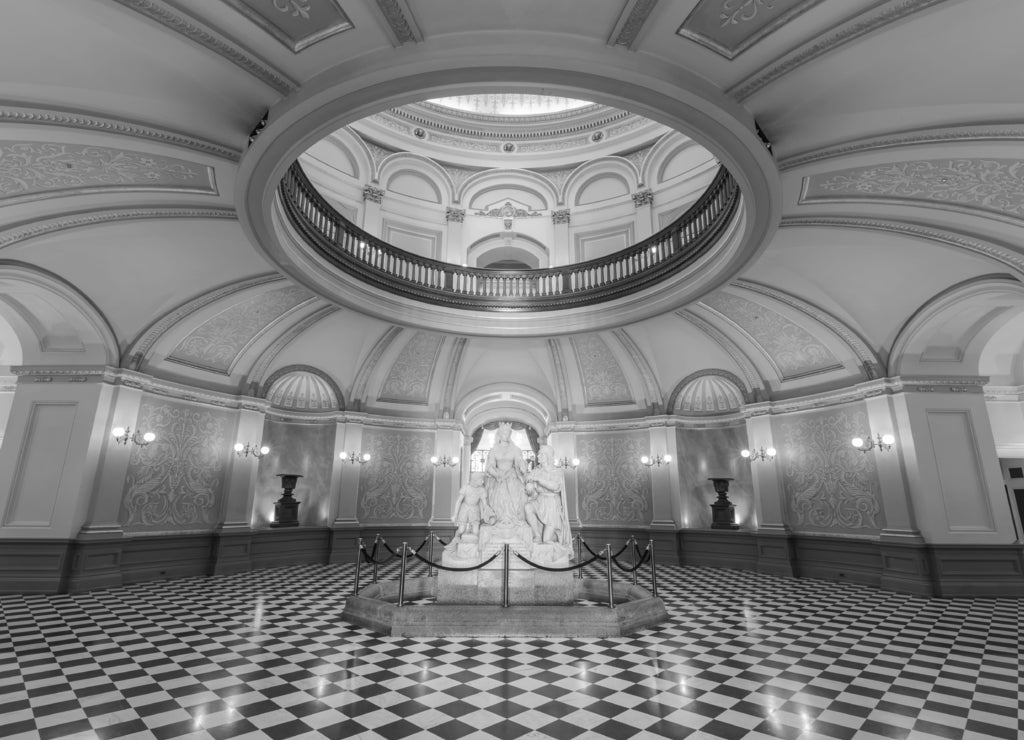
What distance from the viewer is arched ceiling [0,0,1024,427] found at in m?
4.04

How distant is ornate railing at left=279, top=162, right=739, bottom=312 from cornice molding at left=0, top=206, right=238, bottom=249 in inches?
51.0

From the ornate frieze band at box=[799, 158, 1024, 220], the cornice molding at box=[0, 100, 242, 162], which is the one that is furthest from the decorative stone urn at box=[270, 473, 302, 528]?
the ornate frieze band at box=[799, 158, 1024, 220]

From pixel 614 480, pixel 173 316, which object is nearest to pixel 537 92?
pixel 173 316

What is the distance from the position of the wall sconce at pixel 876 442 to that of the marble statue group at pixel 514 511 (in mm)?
6423

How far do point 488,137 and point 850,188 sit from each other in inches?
436

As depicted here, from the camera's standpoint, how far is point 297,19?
4090mm

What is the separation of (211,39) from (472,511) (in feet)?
23.0

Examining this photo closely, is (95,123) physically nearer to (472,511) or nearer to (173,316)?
(173,316)

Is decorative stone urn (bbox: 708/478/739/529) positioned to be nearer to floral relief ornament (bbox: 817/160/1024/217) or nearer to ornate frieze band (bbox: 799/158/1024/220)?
ornate frieze band (bbox: 799/158/1024/220)

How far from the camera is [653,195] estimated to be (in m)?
13.6

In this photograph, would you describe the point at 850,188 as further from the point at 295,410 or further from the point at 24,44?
the point at 295,410

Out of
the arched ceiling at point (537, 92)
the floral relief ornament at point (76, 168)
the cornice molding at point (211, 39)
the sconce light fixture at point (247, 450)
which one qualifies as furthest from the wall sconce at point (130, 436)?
the cornice molding at point (211, 39)

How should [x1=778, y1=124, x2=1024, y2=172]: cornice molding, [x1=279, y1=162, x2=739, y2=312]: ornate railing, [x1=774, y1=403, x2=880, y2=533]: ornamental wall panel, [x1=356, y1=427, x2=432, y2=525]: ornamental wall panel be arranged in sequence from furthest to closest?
[x1=356, y1=427, x2=432, y2=525]: ornamental wall panel, [x1=774, y1=403, x2=880, y2=533]: ornamental wall panel, [x1=279, y1=162, x2=739, y2=312]: ornate railing, [x1=778, y1=124, x2=1024, y2=172]: cornice molding

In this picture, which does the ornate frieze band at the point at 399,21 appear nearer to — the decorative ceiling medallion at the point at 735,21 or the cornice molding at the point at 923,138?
the decorative ceiling medallion at the point at 735,21
